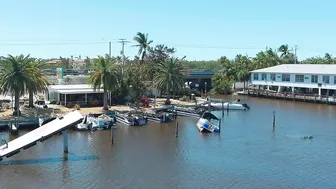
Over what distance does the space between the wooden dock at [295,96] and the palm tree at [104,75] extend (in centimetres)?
4178

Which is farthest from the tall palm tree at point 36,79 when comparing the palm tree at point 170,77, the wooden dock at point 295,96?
the wooden dock at point 295,96

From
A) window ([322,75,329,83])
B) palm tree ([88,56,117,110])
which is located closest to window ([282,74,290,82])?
window ([322,75,329,83])

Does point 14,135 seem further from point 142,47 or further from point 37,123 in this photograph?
point 142,47

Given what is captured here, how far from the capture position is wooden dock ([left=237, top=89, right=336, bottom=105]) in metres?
81.7

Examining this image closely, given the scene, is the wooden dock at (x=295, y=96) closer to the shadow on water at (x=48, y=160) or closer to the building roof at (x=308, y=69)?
the building roof at (x=308, y=69)

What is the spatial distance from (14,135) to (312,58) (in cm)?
11169

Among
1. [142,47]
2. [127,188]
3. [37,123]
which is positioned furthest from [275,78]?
[127,188]

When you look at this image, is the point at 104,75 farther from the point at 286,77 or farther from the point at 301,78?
the point at 286,77

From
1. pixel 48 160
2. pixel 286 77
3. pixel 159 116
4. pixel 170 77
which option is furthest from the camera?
pixel 286 77

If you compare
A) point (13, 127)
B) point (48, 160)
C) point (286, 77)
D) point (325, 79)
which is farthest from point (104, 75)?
point (286, 77)

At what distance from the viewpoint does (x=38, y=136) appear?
39.1m

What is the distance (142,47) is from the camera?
3369 inches

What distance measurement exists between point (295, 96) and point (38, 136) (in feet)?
198

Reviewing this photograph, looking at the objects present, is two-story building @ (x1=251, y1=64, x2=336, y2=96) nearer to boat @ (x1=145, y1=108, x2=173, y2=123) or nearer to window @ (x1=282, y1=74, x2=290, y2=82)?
window @ (x1=282, y1=74, x2=290, y2=82)
